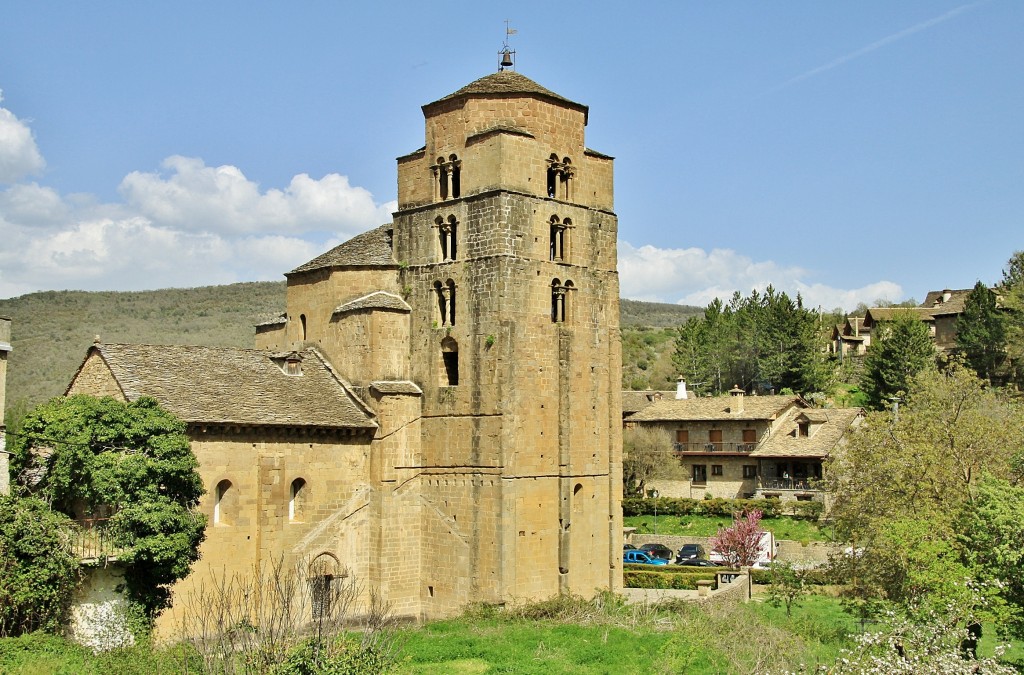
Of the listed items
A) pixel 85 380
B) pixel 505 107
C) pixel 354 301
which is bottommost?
pixel 85 380

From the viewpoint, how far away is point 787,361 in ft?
267

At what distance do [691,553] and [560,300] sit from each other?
20.5 m

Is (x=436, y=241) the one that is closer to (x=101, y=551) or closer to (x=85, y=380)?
(x=85, y=380)

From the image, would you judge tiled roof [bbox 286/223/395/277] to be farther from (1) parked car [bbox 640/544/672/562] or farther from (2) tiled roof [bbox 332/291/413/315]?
(1) parked car [bbox 640/544/672/562]

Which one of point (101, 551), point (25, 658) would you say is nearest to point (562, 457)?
point (101, 551)

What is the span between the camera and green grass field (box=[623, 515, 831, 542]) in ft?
177

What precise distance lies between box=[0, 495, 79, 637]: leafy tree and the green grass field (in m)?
36.7

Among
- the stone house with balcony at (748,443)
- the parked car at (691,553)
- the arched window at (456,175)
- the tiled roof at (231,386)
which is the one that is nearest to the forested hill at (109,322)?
the stone house with balcony at (748,443)

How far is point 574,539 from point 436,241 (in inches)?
433

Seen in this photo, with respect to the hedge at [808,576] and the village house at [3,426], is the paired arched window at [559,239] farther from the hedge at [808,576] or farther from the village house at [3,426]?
the village house at [3,426]

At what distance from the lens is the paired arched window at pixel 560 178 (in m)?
36.4

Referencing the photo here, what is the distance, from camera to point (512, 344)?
3416 centimetres

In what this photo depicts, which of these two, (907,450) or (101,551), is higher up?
(907,450)

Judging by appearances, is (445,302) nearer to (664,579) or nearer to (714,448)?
(664,579)
